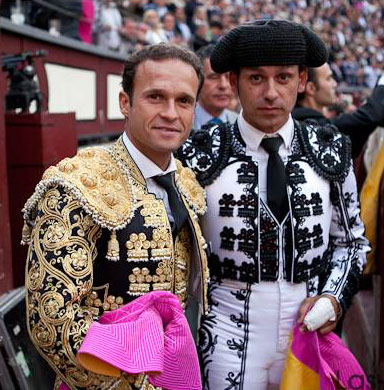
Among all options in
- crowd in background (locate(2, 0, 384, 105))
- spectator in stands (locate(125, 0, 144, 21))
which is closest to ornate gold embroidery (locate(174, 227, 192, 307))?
crowd in background (locate(2, 0, 384, 105))

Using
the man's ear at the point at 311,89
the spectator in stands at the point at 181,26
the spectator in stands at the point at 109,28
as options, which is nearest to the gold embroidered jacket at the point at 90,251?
the man's ear at the point at 311,89

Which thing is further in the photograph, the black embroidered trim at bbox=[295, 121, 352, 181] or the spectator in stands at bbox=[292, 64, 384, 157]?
the spectator in stands at bbox=[292, 64, 384, 157]

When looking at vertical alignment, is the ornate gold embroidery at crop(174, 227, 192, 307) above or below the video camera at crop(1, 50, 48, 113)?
below

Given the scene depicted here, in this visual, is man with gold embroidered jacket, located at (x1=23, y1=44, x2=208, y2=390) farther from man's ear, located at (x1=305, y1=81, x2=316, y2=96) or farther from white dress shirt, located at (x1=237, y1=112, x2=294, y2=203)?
man's ear, located at (x1=305, y1=81, x2=316, y2=96)

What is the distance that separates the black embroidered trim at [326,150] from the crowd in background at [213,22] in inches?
32.7

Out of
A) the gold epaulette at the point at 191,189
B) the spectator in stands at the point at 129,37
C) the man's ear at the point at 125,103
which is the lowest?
the gold epaulette at the point at 191,189

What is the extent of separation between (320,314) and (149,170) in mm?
683

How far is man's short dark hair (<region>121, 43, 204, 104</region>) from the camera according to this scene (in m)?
1.61

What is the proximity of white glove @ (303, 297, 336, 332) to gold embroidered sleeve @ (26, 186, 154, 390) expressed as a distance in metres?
0.66

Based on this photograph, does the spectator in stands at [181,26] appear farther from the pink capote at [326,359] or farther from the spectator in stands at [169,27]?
the pink capote at [326,359]

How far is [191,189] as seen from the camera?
1.85m

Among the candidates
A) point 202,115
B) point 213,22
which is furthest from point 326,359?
point 213,22

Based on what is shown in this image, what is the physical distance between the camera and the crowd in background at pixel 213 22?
22.4ft

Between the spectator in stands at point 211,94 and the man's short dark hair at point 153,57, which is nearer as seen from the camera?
the man's short dark hair at point 153,57
